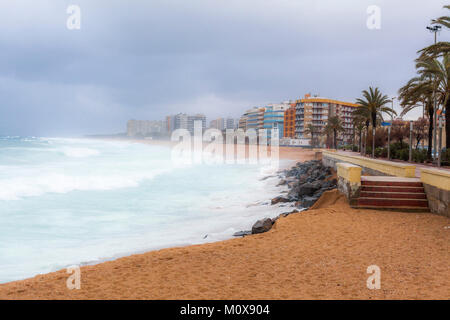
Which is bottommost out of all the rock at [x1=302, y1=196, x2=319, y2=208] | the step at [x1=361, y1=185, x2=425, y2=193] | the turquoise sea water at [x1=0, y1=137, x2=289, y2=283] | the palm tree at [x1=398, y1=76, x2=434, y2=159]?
the turquoise sea water at [x1=0, y1=137, x2=289, y2=283]

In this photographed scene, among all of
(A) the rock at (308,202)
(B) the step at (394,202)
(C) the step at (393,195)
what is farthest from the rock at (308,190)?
(B) the step at (394,202)

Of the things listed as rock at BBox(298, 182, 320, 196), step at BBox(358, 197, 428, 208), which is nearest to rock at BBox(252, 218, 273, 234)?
step at BBox(358, 197, 428, 208)

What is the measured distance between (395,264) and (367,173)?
497 inches

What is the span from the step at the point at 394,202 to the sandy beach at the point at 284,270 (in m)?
2.00

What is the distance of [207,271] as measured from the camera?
6.01 meters

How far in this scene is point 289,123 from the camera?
131 meters

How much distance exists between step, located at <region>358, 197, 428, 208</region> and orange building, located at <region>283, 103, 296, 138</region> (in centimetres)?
11758

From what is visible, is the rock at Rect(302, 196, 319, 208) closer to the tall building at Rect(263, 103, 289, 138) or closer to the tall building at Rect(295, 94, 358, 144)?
the tall building at Rect(295, 94, 358, 144)

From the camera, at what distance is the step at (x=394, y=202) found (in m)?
10.9

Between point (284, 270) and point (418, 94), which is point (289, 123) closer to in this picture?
point (418, 94)

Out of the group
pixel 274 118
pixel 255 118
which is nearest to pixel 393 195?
pixel 274 118

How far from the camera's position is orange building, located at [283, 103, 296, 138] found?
12781cm
